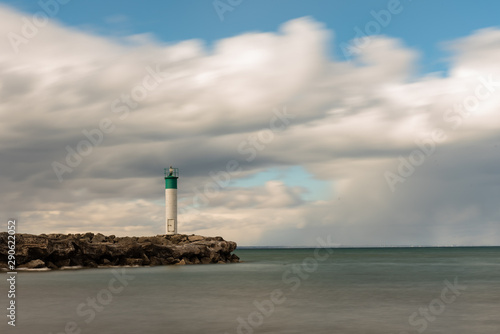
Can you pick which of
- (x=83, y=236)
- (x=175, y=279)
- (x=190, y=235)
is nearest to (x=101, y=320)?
(x=175, y=279)

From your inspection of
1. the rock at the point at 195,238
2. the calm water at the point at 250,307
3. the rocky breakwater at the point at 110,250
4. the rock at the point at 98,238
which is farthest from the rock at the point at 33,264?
the rock at the point at 195,238

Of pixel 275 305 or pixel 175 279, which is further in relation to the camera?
pixel 175 279

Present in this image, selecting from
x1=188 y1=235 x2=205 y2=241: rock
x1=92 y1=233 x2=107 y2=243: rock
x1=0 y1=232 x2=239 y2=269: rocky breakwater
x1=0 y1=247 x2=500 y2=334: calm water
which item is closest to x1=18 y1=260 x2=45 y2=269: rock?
x1=0 y1=232 x2=239 y2=269: rocky breakwater

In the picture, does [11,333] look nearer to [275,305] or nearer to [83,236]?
[275,305]

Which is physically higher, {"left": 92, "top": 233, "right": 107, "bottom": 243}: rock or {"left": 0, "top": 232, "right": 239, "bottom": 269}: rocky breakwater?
{"left": 92, "top": 233, "right": 107, "bottom": 243}: rock

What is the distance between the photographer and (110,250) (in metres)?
50.4

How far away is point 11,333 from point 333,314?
11.5 meters

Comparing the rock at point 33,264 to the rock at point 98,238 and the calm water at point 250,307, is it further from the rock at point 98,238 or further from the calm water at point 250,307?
the rock at point 98,238

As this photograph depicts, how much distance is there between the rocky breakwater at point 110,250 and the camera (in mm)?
44406

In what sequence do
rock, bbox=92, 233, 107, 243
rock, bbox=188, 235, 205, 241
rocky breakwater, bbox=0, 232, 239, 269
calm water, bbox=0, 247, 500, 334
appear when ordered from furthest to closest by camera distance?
1. rock, bbox=188, 235, 205, 241
2. rock, bbox=92, 233, 107, 243
3. rocky breakwater, bbox=0, 232, 239, 269
4. calm water, bbox=0, 247, 500, 334

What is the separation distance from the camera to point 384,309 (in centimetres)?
2284

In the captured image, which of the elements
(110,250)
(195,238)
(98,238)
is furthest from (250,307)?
(195,238)

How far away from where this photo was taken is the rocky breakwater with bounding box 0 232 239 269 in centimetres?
4441

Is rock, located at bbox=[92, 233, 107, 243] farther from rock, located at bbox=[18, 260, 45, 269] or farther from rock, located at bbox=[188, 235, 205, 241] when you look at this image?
rock, located at bbox=[18, 260, 45, 269]
